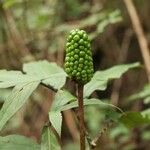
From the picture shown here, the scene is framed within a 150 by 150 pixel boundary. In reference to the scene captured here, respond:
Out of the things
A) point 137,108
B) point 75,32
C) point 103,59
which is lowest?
point 137,108

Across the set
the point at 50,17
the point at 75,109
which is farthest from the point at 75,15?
the point at 75,109

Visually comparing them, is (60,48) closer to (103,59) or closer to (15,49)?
(15,49)

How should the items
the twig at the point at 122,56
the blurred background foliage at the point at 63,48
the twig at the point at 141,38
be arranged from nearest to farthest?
the twig at the point at 141,38 → the blurred background foliage at the point at 63,48 → the twig at the point at 122,56

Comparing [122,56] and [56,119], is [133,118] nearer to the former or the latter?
[56,119]

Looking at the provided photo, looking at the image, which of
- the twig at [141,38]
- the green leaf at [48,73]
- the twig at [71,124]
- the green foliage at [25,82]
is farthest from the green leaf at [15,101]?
the twig at [71,124]

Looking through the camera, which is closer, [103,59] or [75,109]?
[75,109]

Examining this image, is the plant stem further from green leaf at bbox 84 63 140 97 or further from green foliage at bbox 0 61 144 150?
green leaf at bbox 84 63 140 97

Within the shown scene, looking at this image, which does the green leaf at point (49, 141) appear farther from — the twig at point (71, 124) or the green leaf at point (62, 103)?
the twig at point (71, 124)
